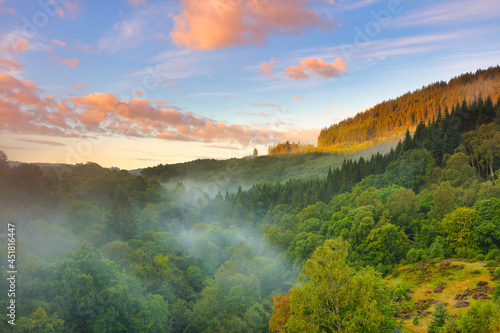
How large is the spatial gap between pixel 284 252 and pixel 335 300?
3141 inches

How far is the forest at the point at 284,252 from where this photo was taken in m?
34.5

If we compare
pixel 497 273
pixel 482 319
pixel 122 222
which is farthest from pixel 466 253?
pixel 122 222

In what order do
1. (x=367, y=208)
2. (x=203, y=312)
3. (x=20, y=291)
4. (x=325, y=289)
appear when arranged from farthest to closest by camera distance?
(x=367, y=208) → (x=203, y=312) → (x=20, y=291) → (x=325, y=289)

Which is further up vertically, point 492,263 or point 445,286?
point 492,263

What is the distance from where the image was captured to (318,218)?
127875mm

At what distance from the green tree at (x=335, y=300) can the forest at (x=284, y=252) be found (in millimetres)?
144

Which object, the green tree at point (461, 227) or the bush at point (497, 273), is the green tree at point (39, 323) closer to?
the bush at point (497, 273)

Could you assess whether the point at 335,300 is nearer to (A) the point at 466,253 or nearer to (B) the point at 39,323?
(B) the point at 39,323

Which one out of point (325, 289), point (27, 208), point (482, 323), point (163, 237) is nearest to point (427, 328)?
point (482, 323)

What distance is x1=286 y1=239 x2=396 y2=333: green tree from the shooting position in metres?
31.5

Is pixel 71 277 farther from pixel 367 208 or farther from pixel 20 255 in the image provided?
pixel 367 208

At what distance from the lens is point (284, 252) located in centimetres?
11062

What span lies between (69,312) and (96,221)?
210ft

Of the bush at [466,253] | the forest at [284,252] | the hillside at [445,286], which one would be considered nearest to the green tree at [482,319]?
Answer: the forest at [284,252]
